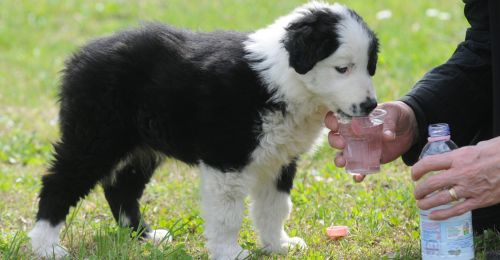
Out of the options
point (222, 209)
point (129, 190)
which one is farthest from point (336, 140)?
point (129, 190)

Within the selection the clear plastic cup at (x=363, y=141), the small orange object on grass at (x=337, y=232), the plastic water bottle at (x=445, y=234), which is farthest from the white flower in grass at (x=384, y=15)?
the plastic water bottle at (x=445, y=234)

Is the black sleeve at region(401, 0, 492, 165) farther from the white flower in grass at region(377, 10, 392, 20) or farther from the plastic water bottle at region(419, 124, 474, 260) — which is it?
the white flower in grass at region(377, 10, 392, 20)

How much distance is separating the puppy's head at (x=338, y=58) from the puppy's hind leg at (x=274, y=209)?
72 centimetres

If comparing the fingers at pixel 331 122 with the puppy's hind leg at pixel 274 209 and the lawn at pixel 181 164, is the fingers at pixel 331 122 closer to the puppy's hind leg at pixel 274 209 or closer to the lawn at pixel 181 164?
the puppy's hind leg at pixel 274 209

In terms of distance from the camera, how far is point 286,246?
4199 mm

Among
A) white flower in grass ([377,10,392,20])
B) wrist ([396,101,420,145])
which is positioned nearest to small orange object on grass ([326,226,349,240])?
wrist ([396,101,420,145])

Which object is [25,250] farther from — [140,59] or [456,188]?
[456,188]

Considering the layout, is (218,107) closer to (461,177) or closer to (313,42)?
(313,42)

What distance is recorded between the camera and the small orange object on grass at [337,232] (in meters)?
4.25

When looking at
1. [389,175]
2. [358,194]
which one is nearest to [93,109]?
[358,194]

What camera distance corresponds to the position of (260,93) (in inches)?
149

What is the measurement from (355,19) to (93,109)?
4.62ft

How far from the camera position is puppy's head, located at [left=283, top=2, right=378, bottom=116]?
3537 mm

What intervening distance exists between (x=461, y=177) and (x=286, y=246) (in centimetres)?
130
